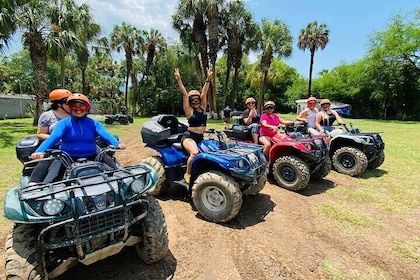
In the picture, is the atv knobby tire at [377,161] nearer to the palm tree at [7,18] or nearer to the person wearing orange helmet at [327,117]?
the person wearing orange helmet at [327,117]

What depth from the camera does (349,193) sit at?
5.05m

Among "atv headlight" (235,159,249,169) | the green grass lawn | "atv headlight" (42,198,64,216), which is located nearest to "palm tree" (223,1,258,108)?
the green grass lawn

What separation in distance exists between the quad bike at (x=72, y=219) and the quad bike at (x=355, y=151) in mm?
5077

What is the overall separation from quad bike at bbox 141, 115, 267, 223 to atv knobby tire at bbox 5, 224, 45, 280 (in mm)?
1471

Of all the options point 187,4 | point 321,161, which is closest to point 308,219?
point 321,161

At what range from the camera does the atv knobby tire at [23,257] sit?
199 centimetres

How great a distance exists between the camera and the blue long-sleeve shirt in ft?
9.08

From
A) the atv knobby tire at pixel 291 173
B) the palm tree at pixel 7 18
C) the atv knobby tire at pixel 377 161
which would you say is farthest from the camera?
the palm tree at pixel 7 18

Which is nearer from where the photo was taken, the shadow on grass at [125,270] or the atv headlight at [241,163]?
the shadow on grass at [125,270]

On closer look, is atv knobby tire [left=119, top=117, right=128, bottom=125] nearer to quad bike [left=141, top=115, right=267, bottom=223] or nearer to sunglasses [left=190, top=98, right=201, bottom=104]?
quad bike [left=141, top=115, right=267, bottom=223]

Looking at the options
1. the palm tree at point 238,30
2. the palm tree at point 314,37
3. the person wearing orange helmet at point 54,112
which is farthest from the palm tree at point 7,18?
the palm tree at point 314,37

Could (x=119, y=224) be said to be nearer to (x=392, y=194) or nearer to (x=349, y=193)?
(x=349, y=193)

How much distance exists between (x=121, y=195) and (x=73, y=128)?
1.07 m

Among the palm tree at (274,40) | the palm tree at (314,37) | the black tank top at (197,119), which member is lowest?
the black tank top at (197,119)
